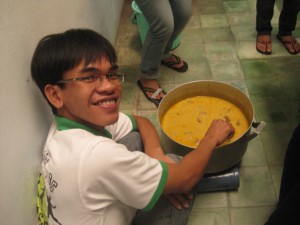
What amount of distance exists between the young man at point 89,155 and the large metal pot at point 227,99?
0.18 m

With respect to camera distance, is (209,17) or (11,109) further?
(209,17)

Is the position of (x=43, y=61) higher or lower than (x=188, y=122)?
higher

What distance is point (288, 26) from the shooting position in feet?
6.07

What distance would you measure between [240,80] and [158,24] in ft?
2.00

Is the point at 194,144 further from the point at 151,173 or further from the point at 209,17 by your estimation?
the point at 209,17

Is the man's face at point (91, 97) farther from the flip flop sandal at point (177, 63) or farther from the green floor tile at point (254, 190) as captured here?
A: the flip flop sandal at point (177, 63)

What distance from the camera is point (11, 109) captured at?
76cm

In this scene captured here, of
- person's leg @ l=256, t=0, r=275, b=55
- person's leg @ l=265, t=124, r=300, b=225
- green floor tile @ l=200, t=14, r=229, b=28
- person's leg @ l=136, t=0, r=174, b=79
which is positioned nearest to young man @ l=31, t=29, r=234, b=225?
person's leg @ l=265, t=124, r=300, b=225

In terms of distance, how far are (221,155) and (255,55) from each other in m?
1.01

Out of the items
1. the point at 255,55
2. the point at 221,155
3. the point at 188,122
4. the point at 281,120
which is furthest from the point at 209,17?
the point at 221,155

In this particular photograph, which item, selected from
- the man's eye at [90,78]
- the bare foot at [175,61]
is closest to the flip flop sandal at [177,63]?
the bare foot at [175,61]

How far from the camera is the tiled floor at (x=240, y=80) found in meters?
1.22

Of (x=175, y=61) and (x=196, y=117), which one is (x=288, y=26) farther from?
(x=196, y=117)

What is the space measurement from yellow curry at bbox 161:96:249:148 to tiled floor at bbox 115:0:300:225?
0.70 ft
